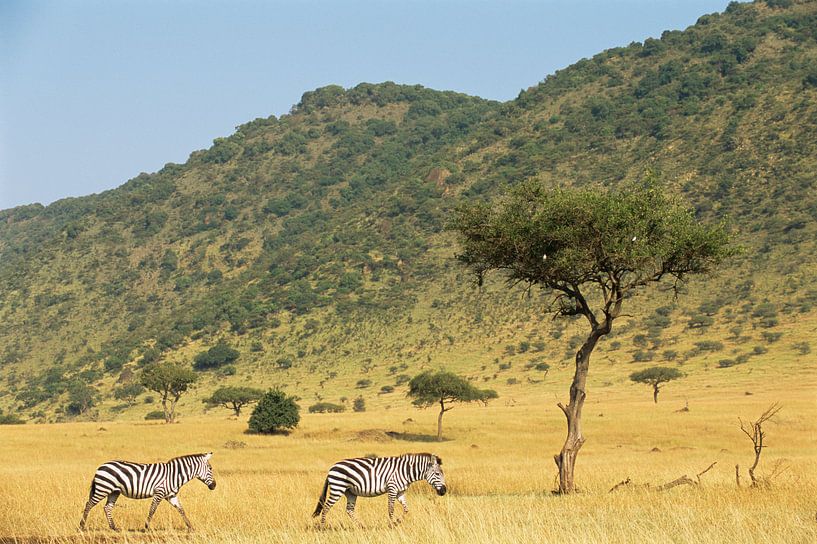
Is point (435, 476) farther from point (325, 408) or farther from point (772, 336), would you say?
point (772, 336)

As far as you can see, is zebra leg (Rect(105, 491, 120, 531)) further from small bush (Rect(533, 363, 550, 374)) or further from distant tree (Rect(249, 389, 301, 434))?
small bush (Rect(533, 363, 550, 374))

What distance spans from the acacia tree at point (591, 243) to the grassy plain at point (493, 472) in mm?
5618

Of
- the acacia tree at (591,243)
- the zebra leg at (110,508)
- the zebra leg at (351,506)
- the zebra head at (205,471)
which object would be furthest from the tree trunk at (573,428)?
the zebra leg at (110,508)

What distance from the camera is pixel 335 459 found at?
48.1m

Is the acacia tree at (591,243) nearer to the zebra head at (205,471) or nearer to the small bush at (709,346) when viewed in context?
the zebra head at (205,471)

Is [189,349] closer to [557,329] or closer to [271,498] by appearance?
[557,329]

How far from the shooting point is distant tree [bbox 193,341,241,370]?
138m

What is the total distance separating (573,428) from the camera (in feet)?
88.6

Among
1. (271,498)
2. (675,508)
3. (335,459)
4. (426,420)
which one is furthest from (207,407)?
(675,508)

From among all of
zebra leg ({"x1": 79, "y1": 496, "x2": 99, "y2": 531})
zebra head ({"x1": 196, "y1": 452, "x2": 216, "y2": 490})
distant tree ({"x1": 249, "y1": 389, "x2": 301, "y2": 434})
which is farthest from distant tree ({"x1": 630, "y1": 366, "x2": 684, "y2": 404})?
zebra leg ({"x1": 79, "y1": 496, "x2": 99, "y2": 531})

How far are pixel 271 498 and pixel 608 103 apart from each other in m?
178

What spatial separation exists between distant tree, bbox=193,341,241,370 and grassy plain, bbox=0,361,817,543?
5284cm

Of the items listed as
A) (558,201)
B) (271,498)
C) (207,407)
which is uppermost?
(558,201)

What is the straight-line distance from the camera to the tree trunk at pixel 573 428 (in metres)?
26.1
